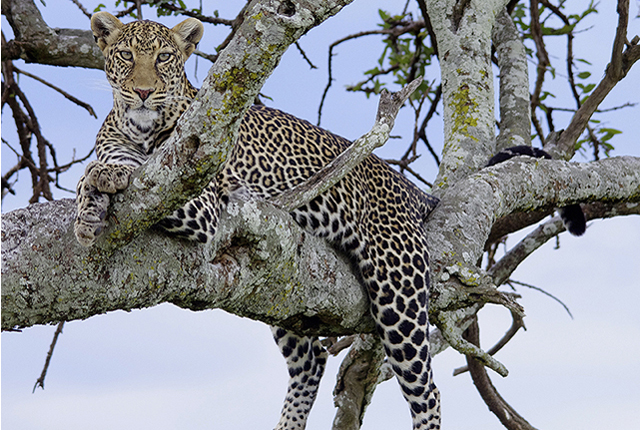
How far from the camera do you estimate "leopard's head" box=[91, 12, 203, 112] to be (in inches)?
138

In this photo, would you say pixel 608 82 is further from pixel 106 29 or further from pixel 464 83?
pixel 106 29

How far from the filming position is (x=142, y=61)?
3.51 m

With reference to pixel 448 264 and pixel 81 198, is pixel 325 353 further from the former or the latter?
pixel 81 198

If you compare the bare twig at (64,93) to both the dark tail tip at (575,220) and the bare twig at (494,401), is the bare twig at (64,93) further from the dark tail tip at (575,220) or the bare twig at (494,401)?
the dark tail tip at (575,220)

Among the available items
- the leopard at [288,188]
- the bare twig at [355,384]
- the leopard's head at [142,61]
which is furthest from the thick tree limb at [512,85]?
the leopard's head at [142,61]

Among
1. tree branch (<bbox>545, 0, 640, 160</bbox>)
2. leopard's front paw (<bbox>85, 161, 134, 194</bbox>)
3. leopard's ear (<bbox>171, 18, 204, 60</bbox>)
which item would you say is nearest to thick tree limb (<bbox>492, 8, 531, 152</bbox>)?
tree branch (<bbox>545, 0, 640, 160</bbox>)

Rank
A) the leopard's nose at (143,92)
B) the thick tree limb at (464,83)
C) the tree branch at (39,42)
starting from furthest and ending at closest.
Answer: the thick tree limb at (464,83)
the tree branch at (39,42)
the leopard's nose at (143,92)

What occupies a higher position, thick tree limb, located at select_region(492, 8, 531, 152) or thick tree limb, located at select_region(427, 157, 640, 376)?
thick tree limb, located at select_region(492, 8, 531, 152)

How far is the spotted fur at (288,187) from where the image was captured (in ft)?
10.9

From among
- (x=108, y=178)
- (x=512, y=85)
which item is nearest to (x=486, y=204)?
(x=512, y=85)

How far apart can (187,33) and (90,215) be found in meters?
1.33

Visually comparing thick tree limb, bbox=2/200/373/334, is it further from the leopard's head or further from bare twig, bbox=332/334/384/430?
bare twig, bbox=332/334/384/430

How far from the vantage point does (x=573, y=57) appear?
21.0 ft

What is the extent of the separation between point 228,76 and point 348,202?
1.91 m
